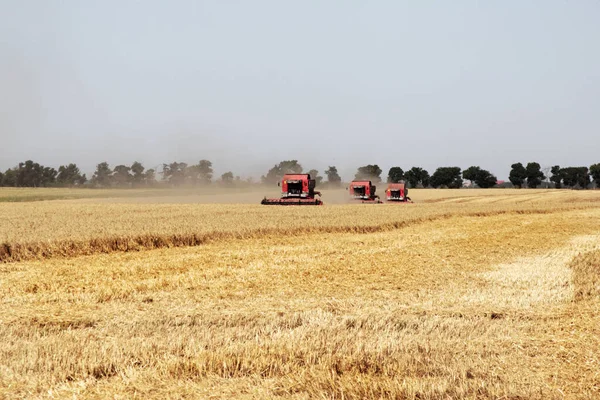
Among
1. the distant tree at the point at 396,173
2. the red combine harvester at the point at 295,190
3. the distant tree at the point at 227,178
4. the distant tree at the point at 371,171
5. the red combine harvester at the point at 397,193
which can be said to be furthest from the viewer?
the distant tree at the point at 396,173

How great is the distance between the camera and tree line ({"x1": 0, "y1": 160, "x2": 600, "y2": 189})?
97.5 meters

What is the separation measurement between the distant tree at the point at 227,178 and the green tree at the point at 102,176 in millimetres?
22879

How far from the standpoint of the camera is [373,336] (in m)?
6.21

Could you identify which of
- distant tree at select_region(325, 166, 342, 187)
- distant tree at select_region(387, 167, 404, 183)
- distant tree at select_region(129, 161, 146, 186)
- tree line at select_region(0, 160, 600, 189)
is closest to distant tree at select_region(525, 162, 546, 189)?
tree line at select_region(0, 160, 600, 189)

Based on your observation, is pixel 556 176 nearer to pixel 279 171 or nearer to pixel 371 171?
pixel 371 171

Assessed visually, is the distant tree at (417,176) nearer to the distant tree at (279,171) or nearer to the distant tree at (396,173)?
the distant tree at (396,173)

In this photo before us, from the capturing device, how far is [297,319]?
714cm

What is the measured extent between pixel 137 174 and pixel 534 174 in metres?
96.6

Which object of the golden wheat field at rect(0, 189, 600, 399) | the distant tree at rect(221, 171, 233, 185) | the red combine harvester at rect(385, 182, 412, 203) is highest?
the distant tree at rect(221, 171, 233, 185)

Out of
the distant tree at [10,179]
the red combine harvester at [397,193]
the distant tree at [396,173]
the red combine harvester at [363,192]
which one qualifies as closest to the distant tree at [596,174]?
the distant tree at [396,173]

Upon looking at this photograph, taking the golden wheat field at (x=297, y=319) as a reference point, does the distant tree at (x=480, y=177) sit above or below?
above

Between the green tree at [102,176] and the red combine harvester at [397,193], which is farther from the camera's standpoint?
the green tree at [102,176]

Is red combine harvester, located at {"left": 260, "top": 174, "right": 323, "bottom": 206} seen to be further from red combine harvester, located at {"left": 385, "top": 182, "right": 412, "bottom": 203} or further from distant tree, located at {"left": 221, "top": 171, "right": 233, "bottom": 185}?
distant tree, located at {"left": 221, "top": 171, "right": 233, "bottom": 185}

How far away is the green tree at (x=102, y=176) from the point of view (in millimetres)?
102794
